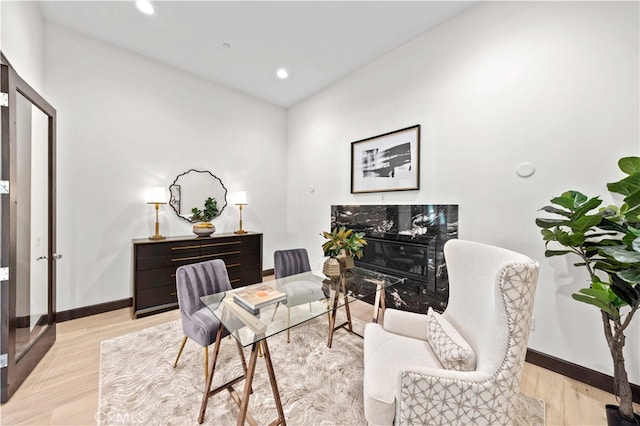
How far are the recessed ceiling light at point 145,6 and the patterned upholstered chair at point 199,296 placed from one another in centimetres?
266

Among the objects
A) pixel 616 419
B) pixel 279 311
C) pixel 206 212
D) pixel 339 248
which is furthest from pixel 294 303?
pixel 206 212

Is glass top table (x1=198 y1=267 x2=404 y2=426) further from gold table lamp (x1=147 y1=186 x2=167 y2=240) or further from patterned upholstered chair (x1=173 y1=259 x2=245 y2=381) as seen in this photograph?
gold table lamp (x1=147 y1=186 x2=167 y2=240)

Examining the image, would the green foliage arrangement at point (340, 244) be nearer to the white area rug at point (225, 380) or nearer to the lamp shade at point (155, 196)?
the white area rug at point (225, 380)

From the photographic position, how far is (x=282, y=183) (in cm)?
493

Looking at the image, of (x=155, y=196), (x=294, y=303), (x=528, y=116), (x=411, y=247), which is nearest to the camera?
(x=294, y=303)

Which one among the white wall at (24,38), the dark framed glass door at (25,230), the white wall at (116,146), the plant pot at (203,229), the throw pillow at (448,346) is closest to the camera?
the throw pillow at (448,346)

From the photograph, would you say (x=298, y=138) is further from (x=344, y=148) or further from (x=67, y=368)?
(x=67, y=368)

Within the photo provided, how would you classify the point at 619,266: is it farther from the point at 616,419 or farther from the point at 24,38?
the point at 24,38

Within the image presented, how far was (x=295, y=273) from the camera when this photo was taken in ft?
9.11

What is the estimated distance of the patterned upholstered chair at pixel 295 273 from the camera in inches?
76.2

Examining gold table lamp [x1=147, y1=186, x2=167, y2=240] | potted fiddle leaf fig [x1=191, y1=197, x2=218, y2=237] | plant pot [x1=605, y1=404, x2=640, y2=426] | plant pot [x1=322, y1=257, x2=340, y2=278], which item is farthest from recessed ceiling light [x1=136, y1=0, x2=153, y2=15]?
plant pot [x1=605, y1=404, x2=640, y2=426]

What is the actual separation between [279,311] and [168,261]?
2.23 meters

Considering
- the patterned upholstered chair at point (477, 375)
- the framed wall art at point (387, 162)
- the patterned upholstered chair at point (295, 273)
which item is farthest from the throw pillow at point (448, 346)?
the framed wall art at point (387, 162)

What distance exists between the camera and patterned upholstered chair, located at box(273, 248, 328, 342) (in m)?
1.94
